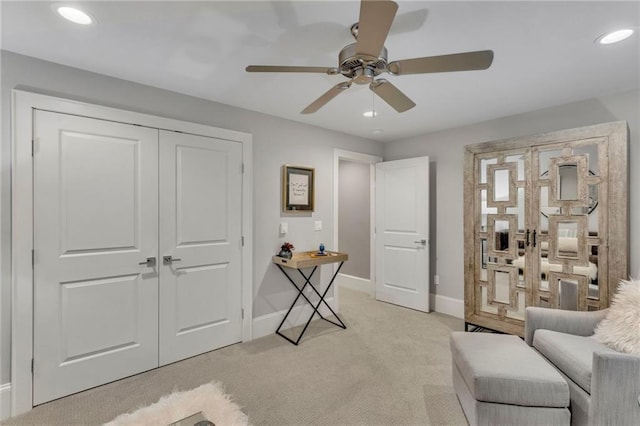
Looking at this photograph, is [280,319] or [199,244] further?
[280,319]

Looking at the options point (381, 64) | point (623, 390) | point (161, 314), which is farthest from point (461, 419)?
point (161, 314)

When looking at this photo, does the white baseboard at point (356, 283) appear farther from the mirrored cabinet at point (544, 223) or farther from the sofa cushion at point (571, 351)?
the sofa cushion at point (571, 351)

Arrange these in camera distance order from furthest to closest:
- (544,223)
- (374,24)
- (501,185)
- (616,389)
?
1. (501,185)
2. (544,223)
3. (616,389)
4. (374,24)

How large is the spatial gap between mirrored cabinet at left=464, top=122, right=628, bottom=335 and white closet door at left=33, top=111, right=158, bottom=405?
3127 mm

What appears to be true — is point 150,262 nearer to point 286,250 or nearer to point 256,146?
point 286,250

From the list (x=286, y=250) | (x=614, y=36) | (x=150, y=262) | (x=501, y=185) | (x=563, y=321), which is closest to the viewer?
(x=614, y=36)

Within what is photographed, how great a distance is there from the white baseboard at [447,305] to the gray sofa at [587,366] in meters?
1.48

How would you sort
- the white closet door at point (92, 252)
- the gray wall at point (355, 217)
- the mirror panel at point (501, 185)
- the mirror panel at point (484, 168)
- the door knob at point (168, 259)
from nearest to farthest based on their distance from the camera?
the white closet door at point (92, 252) < the door knob at point (168, 259) < the mirror panel at point (501, 185) < the mirror panel at point (484, 168) < the gray wall at point (355, 217)

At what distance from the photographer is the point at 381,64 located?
1.64m

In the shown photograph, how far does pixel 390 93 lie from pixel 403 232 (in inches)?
105

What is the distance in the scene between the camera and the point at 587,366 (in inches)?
71.0

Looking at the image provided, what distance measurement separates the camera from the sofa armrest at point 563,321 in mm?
2309

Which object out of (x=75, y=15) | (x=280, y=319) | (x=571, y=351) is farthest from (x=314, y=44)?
(x=280, y=319)

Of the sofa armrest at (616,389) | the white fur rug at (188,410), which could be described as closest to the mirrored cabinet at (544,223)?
the sofa armrest at (616,389)
